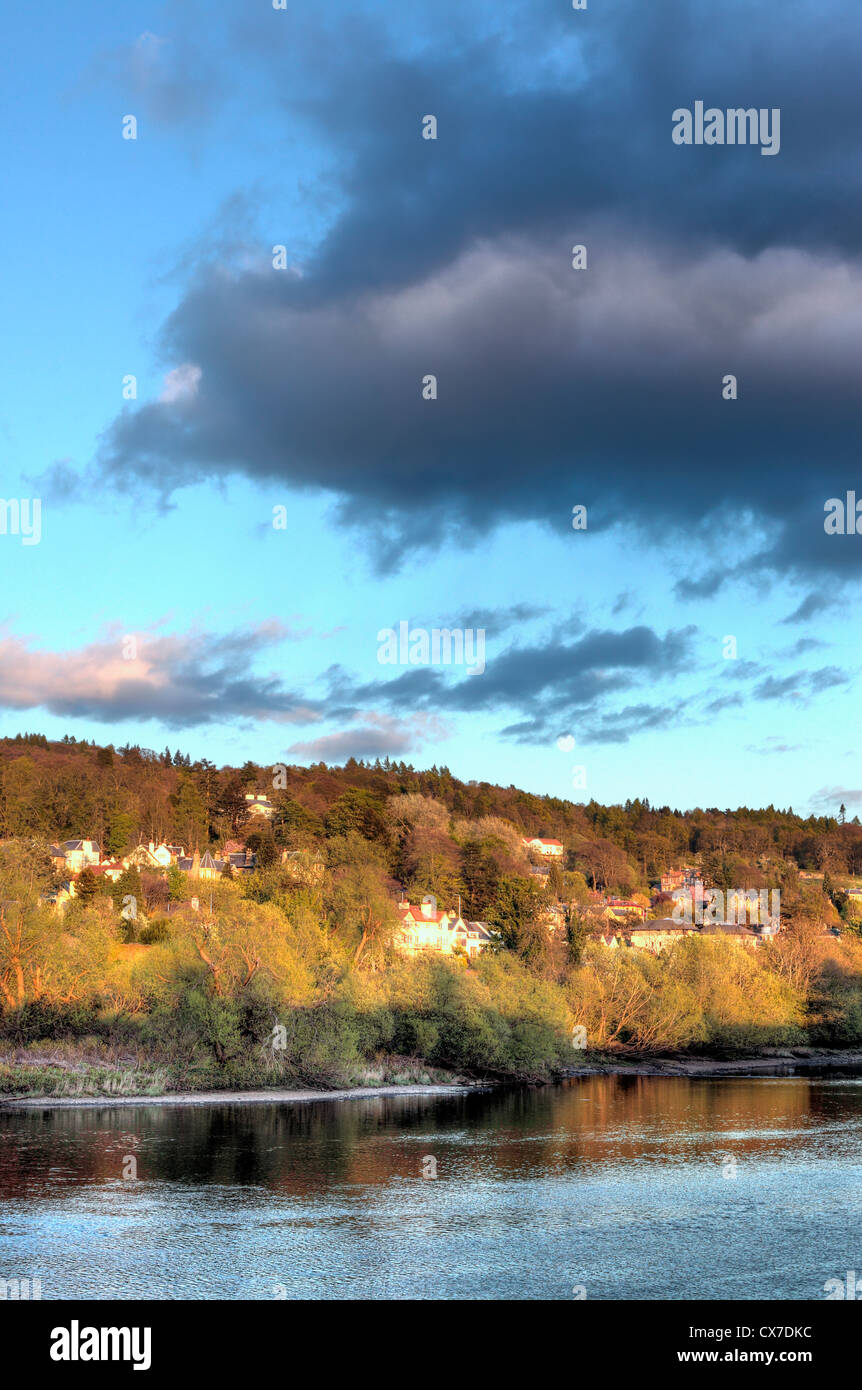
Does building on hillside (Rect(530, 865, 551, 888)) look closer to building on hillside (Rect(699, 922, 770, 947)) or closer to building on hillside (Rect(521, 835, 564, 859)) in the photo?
building on hillside (Rect(521, 835, 564, 859))

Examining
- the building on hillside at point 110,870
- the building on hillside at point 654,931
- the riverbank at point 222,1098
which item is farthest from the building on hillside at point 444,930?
the riverbank at point 222,1098

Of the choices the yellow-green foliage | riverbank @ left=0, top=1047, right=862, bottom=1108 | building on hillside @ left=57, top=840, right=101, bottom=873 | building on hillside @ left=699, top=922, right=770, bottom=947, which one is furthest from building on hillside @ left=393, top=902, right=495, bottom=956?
building on hillside @ left=57, top=840, right=101, bottom=873

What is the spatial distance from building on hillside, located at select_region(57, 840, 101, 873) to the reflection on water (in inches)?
2900

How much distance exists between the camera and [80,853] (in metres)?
122

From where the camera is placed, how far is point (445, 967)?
6406cm

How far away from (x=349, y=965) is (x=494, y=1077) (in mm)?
11445

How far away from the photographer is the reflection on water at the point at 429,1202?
76.7ft

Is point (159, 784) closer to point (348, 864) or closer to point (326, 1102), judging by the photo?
point (348, 864)

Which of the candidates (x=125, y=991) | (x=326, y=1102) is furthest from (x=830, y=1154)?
(x=125, y=991)

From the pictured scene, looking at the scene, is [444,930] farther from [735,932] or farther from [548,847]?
[548,847]

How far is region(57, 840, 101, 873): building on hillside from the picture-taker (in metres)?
120

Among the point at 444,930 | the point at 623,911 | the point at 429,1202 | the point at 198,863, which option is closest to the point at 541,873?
the point at 623,911

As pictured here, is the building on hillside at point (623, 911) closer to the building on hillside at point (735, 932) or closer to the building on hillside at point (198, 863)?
the building on hillside at point (735, 932)

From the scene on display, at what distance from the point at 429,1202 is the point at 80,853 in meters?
99.3
